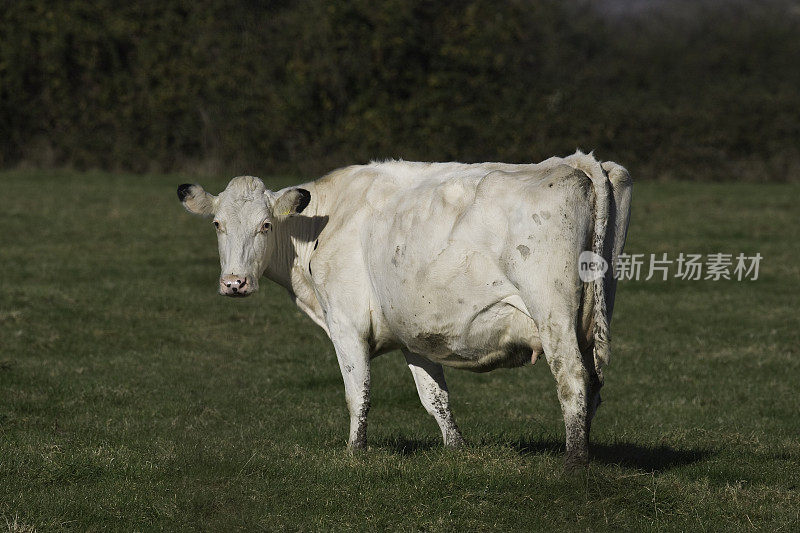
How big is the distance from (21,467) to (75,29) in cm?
2934

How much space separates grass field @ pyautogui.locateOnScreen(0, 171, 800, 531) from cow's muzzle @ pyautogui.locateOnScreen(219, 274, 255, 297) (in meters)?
1.27

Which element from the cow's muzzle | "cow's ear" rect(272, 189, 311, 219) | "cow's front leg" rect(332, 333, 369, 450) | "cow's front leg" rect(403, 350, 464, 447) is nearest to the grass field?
"cow's front leg" rect(332, 333, 369, 450)

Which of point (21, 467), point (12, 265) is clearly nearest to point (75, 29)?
point (12, 265)

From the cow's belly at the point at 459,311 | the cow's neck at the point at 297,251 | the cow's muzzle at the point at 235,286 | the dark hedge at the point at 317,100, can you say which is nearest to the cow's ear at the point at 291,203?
the cow's neck at the point at 297,251

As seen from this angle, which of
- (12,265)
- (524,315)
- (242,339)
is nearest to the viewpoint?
(524,315)

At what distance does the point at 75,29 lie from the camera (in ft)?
113

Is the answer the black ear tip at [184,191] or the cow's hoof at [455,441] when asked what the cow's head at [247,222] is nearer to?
the black ear tip at [184,191]

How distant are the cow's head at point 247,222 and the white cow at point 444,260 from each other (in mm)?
11

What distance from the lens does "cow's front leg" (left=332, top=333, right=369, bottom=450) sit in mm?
8281

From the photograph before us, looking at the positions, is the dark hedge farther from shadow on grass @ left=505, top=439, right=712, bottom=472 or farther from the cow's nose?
the cow's nose

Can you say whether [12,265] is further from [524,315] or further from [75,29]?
[75,29]

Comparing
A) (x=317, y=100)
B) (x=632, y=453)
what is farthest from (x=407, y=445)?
(x=317, y=100)

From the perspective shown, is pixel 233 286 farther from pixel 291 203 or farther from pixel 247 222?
pixel 291 203

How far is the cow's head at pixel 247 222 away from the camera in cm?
830
